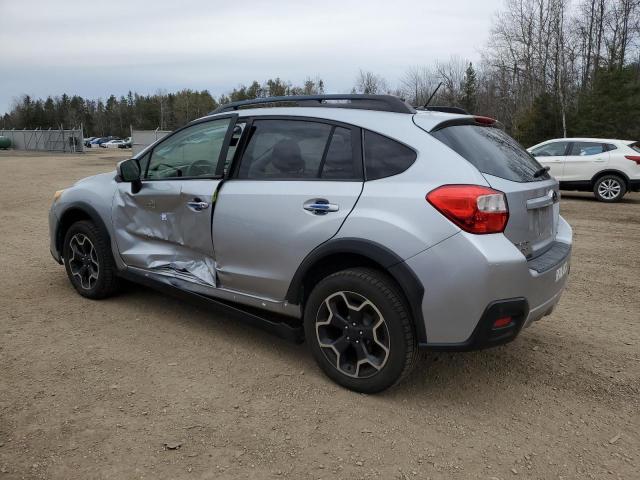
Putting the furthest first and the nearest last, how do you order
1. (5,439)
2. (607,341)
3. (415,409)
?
→ (607,341)
(415,409)
(5,439)

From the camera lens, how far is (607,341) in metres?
4.28

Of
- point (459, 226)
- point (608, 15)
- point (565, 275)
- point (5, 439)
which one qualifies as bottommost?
point (5, 439)

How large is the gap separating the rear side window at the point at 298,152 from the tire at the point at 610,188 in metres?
12.0

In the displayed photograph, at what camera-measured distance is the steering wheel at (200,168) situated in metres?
4.09

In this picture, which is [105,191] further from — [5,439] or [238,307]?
[5,439]

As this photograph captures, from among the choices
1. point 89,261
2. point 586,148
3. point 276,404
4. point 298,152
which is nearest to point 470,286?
point 276,404

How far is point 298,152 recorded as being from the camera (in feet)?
12.0

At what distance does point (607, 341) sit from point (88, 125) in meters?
116

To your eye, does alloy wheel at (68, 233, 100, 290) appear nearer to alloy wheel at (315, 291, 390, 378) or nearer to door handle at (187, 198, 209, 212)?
door handle at (187, 198, 209, 212)

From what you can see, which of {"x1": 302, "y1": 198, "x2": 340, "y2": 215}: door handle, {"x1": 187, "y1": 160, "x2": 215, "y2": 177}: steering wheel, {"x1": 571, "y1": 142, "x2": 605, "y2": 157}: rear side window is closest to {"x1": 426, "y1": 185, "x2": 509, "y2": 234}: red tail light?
{"x1": 302, "y1": 198, "x2": 340, "y2": 215}: door handle

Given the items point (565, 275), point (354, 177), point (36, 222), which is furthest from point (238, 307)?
point (36, 222)

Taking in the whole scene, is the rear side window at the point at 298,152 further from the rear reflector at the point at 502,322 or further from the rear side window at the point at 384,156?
the rear reflector at the point at 502,322

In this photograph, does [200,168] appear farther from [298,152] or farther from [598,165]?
[598,165]

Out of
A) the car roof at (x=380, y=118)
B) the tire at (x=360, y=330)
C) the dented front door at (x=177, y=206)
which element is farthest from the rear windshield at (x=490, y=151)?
the dented front door at (x=177, y=206)
